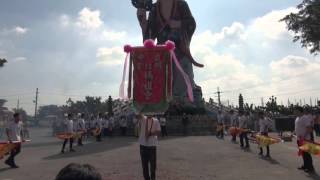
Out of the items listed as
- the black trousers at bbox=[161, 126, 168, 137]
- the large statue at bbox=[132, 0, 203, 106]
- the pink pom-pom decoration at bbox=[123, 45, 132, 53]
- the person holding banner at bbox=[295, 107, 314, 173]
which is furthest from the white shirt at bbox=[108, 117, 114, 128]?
the pink pom-pom decoration at bbox=[123, 45, 132, 53]

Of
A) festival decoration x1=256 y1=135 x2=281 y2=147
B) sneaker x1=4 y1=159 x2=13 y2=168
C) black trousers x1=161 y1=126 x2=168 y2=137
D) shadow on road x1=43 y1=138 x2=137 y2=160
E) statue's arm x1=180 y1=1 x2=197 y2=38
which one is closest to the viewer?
sneaker x1=4 y1=159 x2=13 y2=168

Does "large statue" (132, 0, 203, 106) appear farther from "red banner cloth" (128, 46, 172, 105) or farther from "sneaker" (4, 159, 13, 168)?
"red banner cloth" (128, 46, 172, 105)

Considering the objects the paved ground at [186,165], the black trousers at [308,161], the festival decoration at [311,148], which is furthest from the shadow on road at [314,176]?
the festival decoration at [311,148]

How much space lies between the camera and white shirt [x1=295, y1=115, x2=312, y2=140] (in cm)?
1338

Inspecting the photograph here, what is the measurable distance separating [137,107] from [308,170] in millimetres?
5500

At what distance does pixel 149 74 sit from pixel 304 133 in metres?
5.07

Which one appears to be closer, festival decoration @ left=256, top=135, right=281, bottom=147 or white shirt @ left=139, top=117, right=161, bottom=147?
white shirt @ left=139, top=117, right=161, bottom=147

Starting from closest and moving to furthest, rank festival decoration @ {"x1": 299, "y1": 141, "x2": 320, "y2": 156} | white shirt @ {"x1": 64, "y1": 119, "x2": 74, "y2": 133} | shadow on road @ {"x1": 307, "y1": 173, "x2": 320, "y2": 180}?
1. festival decoration @ {"x1": 299, "y1": 141, "x2": 320, "y2": 156}
2. shadow on road @ {"x1": 307, "y1": 173, "x2": 320, "y2": 180}
3. white shirt @ {"x1": 64, "y1": 119, "x2": 74, "y2": 133}

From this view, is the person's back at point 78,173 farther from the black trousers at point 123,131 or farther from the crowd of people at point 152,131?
the black trousers at point 123,131

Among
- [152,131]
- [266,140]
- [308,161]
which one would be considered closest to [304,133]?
[308,161]

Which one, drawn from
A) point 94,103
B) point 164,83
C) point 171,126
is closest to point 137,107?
point 164,83

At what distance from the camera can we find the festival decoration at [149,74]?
1209 centimetres

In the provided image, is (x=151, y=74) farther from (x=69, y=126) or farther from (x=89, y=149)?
(x=89, y=149)

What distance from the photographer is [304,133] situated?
13.5m
